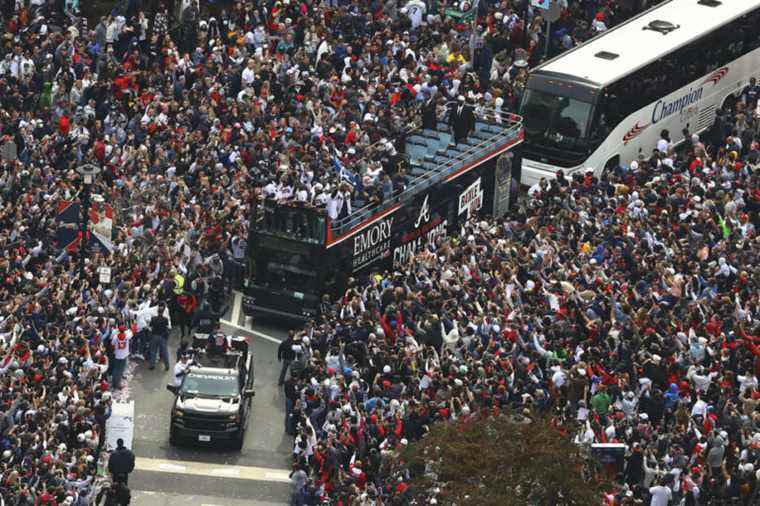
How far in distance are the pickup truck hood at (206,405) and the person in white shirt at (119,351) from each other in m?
2.29

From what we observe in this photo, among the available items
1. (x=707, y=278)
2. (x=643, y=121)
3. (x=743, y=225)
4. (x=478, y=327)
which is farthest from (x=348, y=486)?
(x=643, y=121)

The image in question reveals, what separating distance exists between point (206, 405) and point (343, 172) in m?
8.97

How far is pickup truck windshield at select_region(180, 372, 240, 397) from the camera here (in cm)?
4209

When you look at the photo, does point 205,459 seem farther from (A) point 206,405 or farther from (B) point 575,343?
(B) point 575,343

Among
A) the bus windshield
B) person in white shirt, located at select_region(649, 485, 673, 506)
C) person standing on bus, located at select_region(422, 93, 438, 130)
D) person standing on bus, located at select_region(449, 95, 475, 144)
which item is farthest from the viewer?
person standing on bus, located at select_region(422, 93, 438, 130)

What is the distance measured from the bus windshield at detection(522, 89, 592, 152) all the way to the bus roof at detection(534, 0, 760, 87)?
69 cm

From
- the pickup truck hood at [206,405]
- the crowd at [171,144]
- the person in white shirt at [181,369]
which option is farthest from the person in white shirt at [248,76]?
the pickup truck hood at [206,405]

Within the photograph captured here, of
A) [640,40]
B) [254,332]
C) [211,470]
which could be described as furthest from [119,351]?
[640,40]

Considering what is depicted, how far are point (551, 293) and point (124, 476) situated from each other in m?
9.91

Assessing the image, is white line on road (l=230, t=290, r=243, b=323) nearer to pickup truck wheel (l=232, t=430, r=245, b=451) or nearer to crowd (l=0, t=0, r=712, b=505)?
crowd (l=0, t=0, r=712, b=505)

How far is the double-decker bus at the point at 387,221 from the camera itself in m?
46.2

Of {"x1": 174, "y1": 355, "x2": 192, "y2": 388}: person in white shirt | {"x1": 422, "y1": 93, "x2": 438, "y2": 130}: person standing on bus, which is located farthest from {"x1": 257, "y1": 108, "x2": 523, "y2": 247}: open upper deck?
{"x1": 174, "y1": 355, "x2": 192, "y2": 388}: person in white shirt

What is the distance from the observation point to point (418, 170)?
1933 inches

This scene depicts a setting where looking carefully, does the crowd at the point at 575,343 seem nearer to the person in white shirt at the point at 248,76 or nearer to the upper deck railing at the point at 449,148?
the upper deck railing at the point at 449,148
